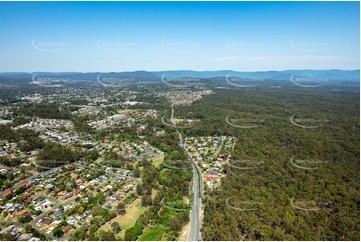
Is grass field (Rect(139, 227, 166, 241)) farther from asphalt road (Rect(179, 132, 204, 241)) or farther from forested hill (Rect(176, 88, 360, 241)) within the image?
forested hill (Rect(176, 88, 360, 241))

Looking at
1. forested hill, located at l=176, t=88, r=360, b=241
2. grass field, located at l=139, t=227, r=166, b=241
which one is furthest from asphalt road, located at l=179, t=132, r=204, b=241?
grass field, located at l=139, t=227, r=166, b=241

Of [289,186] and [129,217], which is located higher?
[289,186]

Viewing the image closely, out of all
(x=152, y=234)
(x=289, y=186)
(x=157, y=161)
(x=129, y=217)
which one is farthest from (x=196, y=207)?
(x=157, y=161)

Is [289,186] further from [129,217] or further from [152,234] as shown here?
[129,217]

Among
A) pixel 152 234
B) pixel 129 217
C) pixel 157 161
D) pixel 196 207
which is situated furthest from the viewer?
pixel 157 161

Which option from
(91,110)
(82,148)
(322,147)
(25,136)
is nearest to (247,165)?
(322,147)

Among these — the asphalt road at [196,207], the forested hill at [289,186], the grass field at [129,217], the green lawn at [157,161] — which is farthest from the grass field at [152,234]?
the green lawn at [157,161]

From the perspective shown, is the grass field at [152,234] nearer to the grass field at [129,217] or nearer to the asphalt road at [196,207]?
the grass field at [129,217]
